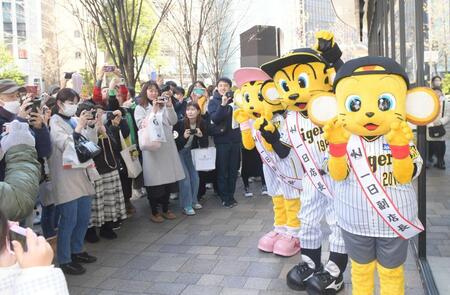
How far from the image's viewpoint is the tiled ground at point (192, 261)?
4.15 meters

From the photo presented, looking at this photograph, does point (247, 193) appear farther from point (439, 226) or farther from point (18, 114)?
point (18, 114)

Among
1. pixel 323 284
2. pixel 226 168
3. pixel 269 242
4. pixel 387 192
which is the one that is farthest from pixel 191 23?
pixel 387 192

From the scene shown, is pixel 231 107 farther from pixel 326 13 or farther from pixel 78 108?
pixel 326 13

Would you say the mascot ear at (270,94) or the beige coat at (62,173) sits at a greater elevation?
the mascot ear at (270,94)

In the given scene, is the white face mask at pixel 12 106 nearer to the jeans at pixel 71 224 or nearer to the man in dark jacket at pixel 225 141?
the jeans at pixel 71 224

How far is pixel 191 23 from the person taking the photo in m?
14.6

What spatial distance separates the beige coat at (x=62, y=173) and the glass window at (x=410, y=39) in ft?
10.3

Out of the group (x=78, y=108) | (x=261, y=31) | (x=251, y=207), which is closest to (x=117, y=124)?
(x=78, y=108)

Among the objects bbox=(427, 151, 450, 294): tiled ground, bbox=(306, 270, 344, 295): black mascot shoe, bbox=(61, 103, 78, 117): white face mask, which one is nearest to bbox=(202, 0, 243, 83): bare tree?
bbox=(427, 151, 450, 294): tiled ground

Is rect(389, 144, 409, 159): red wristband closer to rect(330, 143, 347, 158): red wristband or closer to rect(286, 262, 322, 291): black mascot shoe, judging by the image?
rect(330, 143, 347, 158): red wristband

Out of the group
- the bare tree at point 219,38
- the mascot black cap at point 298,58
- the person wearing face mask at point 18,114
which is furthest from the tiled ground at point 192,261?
the bare tree at point 219,38

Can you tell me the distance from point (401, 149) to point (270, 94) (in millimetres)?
1911

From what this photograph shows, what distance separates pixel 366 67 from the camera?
114 inches

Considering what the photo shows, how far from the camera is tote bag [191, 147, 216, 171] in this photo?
6703 millimetres
